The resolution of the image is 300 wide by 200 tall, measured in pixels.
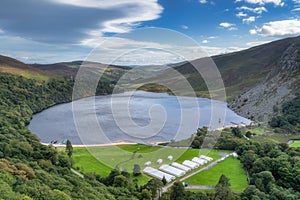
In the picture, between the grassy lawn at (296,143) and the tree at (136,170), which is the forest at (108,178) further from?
the grassy lawn at (296,143)

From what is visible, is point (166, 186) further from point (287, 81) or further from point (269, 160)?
point (287, 81)

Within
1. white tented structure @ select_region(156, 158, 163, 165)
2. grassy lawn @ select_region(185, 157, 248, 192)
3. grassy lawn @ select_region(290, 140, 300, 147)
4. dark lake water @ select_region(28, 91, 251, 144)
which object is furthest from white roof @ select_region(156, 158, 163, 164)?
grassy lawn @ select_region(290, 140, 300, 147)

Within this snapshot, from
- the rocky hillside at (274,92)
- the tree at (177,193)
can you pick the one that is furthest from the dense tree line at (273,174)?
the rocky hillside at (274,92)

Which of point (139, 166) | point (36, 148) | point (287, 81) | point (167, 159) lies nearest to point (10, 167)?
point (36, 148)

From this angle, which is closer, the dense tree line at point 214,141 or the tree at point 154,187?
the tree at point 154,187

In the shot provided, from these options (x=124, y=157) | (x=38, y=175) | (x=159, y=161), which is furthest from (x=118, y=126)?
(x=38, y=175)

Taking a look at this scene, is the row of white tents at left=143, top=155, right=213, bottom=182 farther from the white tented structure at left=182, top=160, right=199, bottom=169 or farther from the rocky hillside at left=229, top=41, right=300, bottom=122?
the rocky hillside at left=229, top=41, right=300, bottom=122
